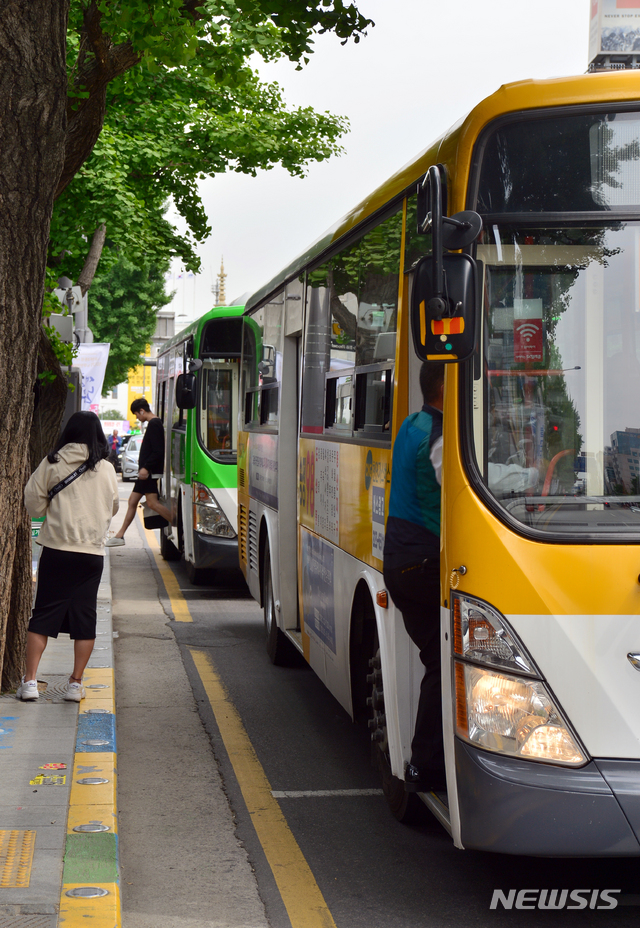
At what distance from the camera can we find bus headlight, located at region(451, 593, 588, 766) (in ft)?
11.4

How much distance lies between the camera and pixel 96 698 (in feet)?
22.3

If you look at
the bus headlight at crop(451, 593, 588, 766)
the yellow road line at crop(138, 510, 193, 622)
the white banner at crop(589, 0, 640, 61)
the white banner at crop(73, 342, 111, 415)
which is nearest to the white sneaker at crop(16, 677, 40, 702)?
the bus headlight at crop(451, 593, 588, 766)

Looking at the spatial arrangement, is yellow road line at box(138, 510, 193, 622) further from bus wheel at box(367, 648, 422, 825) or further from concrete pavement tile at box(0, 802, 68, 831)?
concrete pavement tile at box(0, 802, 68, 831)

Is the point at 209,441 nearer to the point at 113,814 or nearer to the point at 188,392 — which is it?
the point at 188,392

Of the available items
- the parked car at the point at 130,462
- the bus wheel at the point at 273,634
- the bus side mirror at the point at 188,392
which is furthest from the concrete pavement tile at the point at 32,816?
the parked car at the point at 130,462

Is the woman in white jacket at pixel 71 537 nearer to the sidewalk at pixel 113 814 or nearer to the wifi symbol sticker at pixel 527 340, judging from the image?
the sidewalk at pixel 113 814

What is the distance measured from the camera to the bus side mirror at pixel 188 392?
12453 millimetres

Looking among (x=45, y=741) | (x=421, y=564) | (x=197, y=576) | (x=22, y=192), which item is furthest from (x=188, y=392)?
(x=421, y=564)

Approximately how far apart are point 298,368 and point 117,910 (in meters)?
4.53

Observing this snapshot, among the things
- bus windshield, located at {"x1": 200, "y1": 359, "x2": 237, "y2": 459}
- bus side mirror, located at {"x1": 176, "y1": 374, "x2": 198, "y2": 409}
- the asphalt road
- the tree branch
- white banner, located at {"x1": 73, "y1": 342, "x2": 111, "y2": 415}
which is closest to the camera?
the asphalt road

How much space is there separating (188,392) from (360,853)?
27.4ft

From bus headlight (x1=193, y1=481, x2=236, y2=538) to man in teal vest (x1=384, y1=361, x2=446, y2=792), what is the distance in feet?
25.7

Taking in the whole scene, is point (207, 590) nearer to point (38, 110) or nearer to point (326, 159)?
point (38, 110)

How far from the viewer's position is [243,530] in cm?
1005
